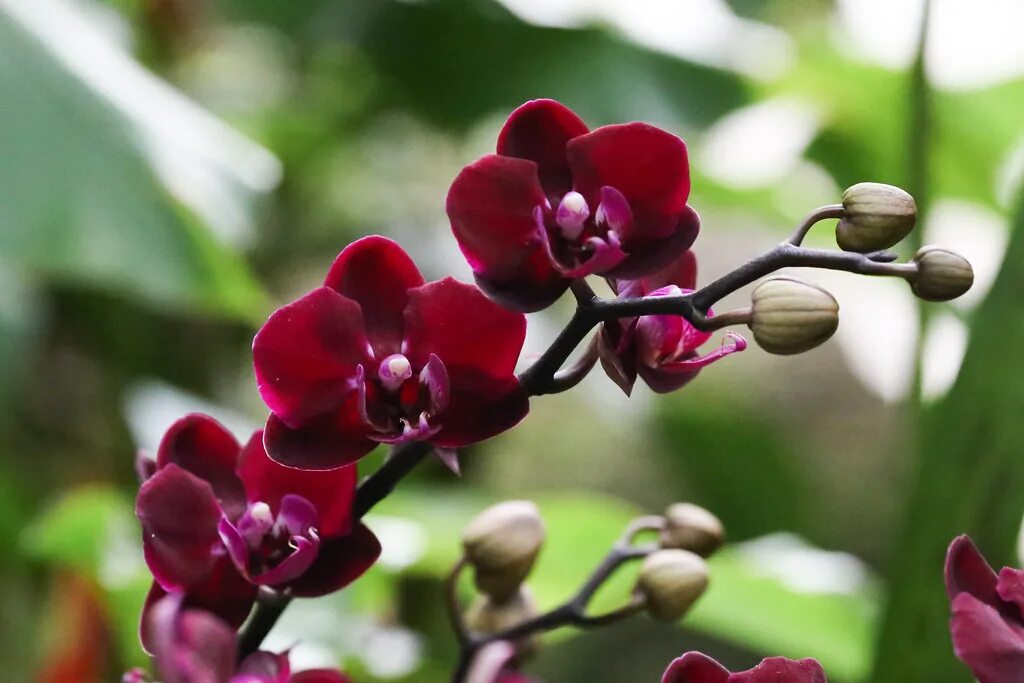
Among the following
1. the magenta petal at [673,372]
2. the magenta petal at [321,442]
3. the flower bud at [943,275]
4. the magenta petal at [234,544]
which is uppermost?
the flower bud at [943,275]

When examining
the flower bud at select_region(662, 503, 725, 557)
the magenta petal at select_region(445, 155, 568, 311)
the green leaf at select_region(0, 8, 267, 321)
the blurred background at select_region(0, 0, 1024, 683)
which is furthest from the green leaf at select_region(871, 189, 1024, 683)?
the green leaf at select_region(0, 8, 267, 321)

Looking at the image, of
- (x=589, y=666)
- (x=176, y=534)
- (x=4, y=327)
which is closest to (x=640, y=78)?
(x=4, y=327)

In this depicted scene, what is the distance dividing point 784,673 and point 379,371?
0.40 ft

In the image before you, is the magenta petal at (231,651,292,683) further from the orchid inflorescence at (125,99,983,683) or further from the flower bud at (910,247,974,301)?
the flower bud at (910,247,974,301)

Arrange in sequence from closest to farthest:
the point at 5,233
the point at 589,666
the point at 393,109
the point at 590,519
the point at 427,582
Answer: the point at 5,233 < the point at 590,519 < the point at 427,582 < the point at 393,109 < the point at 589,666

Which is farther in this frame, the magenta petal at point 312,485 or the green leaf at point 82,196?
the green leaf at point 82,196

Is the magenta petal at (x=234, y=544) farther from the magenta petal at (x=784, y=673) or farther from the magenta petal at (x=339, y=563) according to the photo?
the magenta petal at (x=784, y=673)

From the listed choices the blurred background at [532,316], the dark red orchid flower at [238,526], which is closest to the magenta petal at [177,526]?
the dark red orchid flower at [238,526]

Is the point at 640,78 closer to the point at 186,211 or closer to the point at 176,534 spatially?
the point at 186,211

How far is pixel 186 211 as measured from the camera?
29.1 inches

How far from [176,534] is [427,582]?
0.71m

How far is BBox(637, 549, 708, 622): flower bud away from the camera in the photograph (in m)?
0.34

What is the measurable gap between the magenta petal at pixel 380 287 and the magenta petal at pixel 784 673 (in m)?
0.12

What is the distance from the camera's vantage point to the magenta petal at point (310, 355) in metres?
0.27
